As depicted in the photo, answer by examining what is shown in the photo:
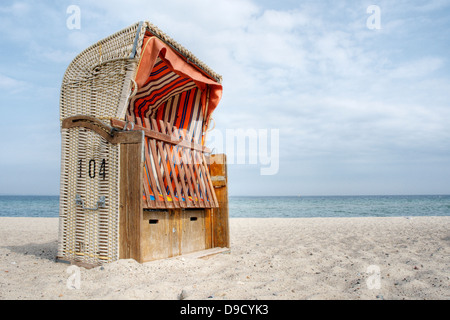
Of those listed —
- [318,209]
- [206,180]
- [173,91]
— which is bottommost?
[318,209]

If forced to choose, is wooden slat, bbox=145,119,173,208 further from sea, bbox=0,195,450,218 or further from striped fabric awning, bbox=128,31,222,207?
sea, bbox=0,195,450,218

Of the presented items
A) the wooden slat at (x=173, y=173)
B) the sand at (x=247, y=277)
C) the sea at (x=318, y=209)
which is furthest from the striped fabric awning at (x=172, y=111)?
the sea at (x=318, y=209)

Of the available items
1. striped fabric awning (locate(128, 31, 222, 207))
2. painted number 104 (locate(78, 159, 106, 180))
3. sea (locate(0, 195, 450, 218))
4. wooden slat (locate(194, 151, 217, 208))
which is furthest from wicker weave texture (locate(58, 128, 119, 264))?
sea (locate(0, 195, 450, 218))

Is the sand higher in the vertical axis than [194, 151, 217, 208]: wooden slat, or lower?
lower

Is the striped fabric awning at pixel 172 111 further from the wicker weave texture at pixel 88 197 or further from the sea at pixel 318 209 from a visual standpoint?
the sea at pixel 318 209

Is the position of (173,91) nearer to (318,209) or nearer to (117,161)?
(117,161)

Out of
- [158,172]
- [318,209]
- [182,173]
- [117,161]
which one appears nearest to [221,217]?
[182,173]

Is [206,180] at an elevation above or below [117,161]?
below
